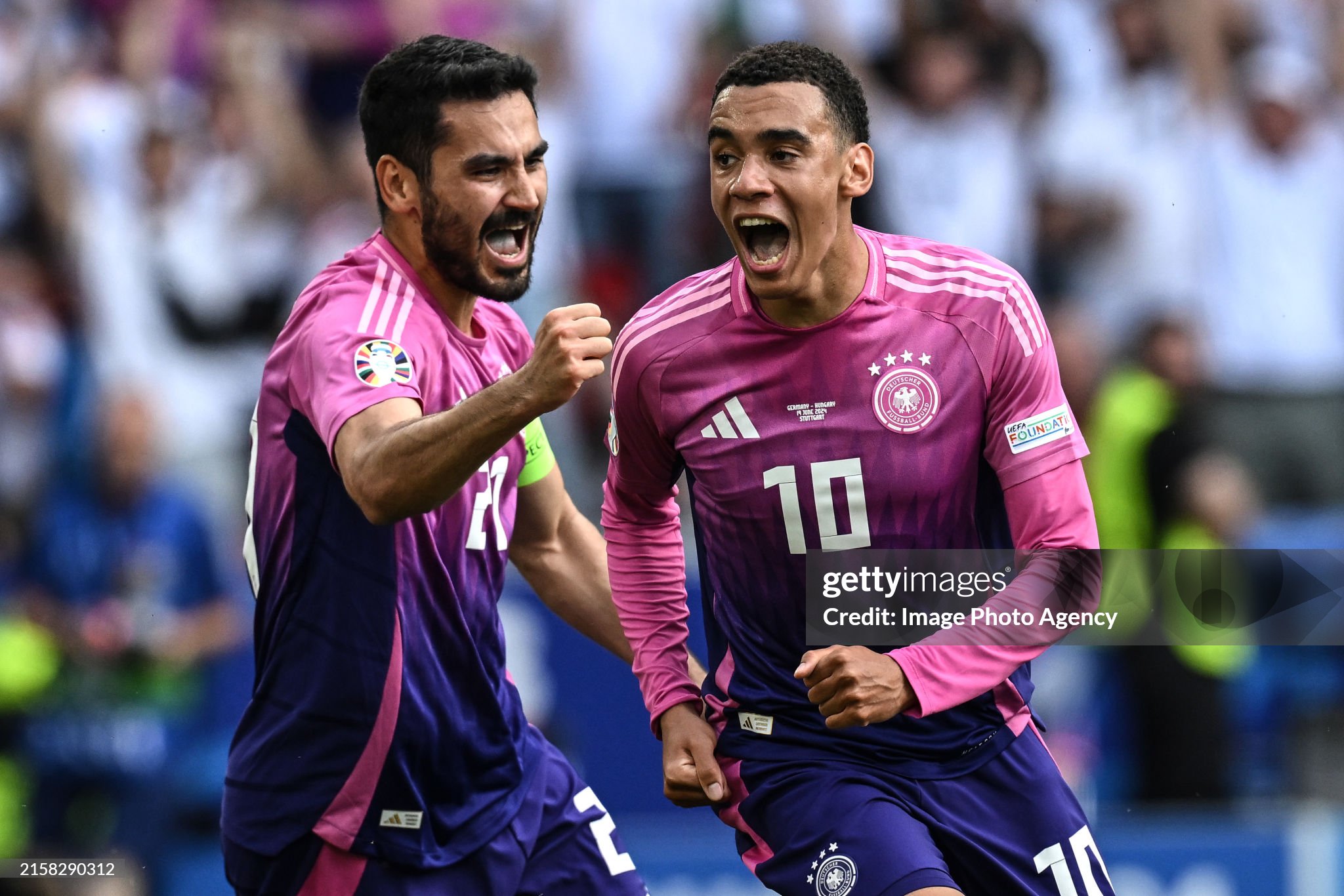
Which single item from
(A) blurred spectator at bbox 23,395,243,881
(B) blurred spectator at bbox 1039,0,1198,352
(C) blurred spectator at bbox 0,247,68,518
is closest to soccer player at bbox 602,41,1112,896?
(A) blurred spectator at bbox 23,395,243,881

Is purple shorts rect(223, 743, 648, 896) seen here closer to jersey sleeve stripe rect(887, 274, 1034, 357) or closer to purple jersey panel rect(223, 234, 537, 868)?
purple jersey panel rect(223, 234, 537, 868)

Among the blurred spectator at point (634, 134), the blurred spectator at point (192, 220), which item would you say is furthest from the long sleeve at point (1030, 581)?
the blurred spectator at point (192, 220)

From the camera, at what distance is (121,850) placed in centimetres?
725

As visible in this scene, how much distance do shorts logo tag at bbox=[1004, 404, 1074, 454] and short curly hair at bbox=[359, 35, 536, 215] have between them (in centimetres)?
148

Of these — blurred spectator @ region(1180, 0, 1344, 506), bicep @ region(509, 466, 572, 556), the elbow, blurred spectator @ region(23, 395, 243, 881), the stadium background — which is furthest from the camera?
blurred spectator @ region(1180, 0, 1344, 506)

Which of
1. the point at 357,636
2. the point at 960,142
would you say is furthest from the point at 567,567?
the point at 960,142

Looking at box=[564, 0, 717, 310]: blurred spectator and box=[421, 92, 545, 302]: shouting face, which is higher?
box=[564, 0, 717, 310]: blurred spectator

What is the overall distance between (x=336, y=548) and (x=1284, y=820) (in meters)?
4.73

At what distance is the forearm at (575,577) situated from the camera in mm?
5000

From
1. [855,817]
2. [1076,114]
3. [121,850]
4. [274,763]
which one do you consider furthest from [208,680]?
[1076,114]

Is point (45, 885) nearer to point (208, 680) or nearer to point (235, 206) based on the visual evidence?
point (208, 680)

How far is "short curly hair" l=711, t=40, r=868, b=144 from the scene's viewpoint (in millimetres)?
4195

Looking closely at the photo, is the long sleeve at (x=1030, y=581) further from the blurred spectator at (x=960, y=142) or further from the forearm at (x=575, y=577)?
the blurred spectator at (x=960, y=142)

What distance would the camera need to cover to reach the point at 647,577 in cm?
469
